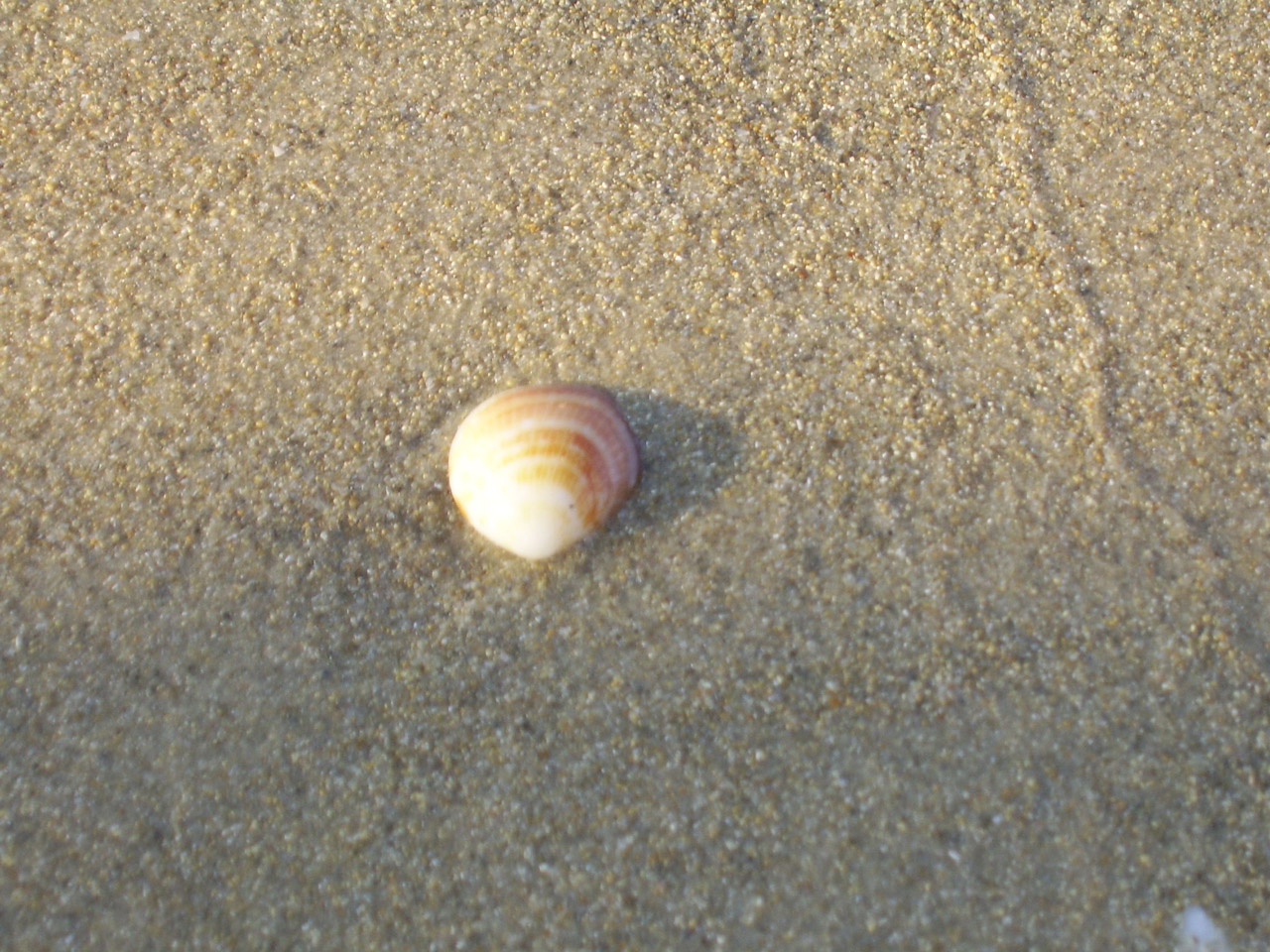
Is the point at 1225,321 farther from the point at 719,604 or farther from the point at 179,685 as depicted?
the point at 179,685

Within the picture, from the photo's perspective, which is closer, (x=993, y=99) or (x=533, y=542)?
(x=533, y=542)

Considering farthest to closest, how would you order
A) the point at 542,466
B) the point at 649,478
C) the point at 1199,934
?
the point at 649,478 → the point at 542,466 → the point at 1199,934

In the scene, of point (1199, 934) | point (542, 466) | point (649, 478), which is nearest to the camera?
point (1199, 934)

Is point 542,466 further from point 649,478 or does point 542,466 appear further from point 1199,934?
point 1199,934

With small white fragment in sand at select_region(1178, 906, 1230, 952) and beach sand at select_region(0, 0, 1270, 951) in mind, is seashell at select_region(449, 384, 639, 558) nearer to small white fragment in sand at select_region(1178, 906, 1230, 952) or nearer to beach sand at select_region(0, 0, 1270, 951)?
beach sand at select_region(0, 0, 1270, 951)

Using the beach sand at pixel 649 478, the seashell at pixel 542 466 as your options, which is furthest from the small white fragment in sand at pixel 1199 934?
the seashell at pixel 542 466

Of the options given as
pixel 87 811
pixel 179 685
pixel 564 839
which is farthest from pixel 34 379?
pixel 564 839

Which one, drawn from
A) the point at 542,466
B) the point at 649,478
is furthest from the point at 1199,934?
the point at 542,466

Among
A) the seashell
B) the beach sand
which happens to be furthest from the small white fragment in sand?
the seashell
